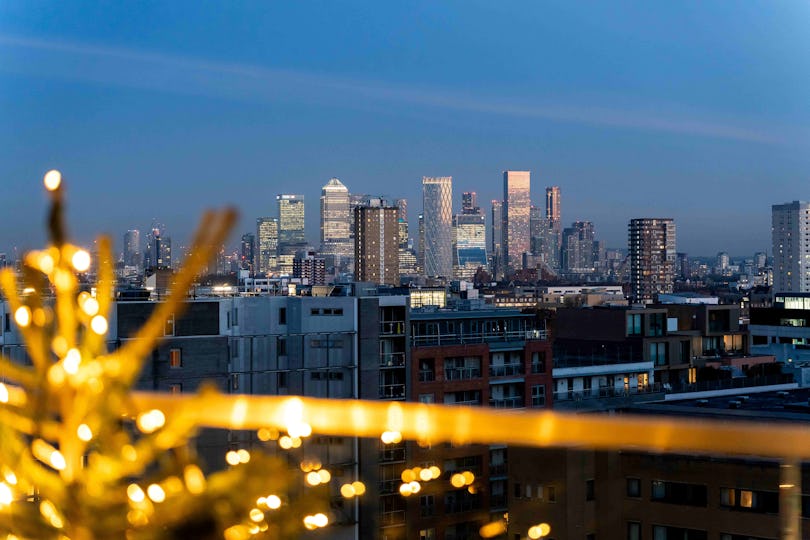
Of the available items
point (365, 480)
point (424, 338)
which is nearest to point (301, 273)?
point (424, 338)

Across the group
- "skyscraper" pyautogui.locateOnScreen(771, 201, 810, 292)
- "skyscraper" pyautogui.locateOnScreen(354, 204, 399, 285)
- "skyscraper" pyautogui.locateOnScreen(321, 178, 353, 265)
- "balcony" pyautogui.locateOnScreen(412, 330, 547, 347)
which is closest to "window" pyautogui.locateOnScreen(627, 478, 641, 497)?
"balcony" pyautogui.locateOnScreen(412, 330, 547, 347)

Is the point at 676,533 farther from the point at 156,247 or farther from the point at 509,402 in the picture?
the point at 156,247

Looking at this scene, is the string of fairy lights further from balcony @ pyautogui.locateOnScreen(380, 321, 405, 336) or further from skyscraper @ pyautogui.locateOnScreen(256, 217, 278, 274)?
skyscraper @ pyautogui.locateOnScreen(256, 217, 278, 274)

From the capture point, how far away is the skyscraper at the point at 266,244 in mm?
89812

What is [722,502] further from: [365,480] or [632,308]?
[632,308]

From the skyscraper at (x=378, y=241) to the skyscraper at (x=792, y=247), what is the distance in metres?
32.9

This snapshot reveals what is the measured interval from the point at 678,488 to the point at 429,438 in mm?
283

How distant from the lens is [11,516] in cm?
84

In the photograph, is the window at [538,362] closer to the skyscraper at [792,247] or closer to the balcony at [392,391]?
the balcony at [392,391]

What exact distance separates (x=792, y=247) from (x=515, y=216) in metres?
38.1

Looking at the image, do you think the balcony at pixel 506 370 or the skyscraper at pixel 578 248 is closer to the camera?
the balcony at pixel 506 370

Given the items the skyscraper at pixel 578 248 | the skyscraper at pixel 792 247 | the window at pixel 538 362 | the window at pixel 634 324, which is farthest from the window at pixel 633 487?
the skyscraper at pixel 578 248

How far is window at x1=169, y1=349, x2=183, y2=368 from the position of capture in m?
12.7

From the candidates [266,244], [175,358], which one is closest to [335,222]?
[266,244]
